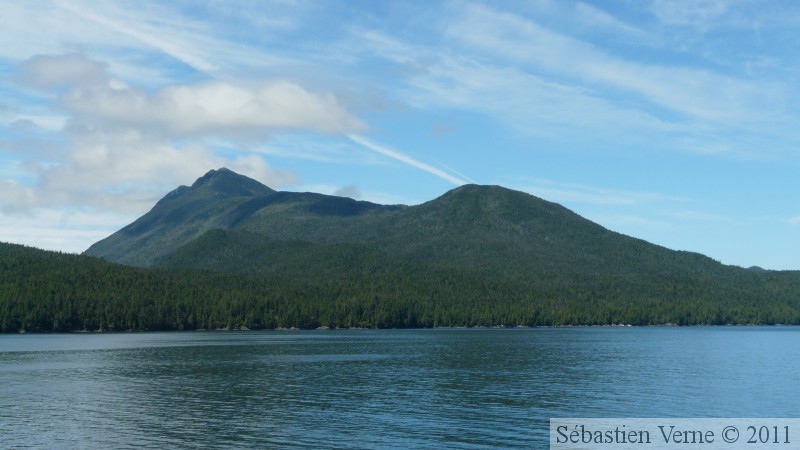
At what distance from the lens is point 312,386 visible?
111 meters

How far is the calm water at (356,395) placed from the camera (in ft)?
244

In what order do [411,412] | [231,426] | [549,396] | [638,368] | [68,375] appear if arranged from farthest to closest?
[638,368] → [68,375] → [549,396] → [411,412] → [231,426]

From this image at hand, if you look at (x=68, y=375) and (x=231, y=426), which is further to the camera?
(x=68, y=375)

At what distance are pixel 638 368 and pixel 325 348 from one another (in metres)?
81.1

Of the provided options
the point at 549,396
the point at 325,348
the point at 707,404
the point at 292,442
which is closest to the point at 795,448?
the point at 707,404

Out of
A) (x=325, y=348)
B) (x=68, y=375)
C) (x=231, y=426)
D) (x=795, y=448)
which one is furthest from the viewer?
(x=325, y=348)

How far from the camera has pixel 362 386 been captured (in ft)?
362

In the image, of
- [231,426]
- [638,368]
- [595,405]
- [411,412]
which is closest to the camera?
[231,426]

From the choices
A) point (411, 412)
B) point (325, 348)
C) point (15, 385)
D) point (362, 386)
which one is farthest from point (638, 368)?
point (15, 385)

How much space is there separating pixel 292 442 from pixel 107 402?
36316 millimetres

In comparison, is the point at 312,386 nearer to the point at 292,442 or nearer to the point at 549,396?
the point at 549,396

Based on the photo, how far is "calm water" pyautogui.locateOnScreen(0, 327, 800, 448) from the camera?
74312mm

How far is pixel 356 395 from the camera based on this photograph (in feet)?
330

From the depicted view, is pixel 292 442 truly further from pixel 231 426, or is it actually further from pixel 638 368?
pixel 638 368
